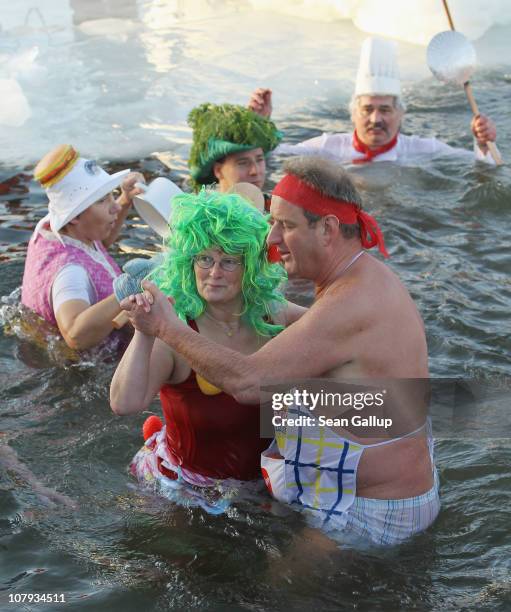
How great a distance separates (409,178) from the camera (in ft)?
28.9

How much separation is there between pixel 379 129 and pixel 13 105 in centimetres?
482

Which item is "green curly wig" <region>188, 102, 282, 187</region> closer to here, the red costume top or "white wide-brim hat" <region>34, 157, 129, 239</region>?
"white wide-brim hat" <region>34, 157, 129, 239</region>

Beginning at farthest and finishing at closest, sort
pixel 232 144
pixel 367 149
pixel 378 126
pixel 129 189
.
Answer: pixel 367 149 → pixel 378 126 → pixel 232 144 → pixel 129 189

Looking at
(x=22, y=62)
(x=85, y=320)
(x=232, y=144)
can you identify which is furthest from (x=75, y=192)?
(x=22, y=62)

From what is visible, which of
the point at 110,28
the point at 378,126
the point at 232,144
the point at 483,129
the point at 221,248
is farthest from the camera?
the point at 110,28

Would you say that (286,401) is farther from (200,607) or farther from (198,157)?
(198,157)

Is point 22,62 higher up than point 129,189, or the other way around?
point 129,189

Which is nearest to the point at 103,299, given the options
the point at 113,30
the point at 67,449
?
the point at 67,449

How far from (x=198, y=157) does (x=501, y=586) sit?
3.49 m

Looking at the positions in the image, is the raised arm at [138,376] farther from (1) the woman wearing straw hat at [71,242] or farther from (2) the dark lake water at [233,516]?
(1) the woman wearing straw hat at [71,242]

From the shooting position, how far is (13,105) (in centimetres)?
1124

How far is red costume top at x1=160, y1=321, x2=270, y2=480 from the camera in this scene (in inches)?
151
